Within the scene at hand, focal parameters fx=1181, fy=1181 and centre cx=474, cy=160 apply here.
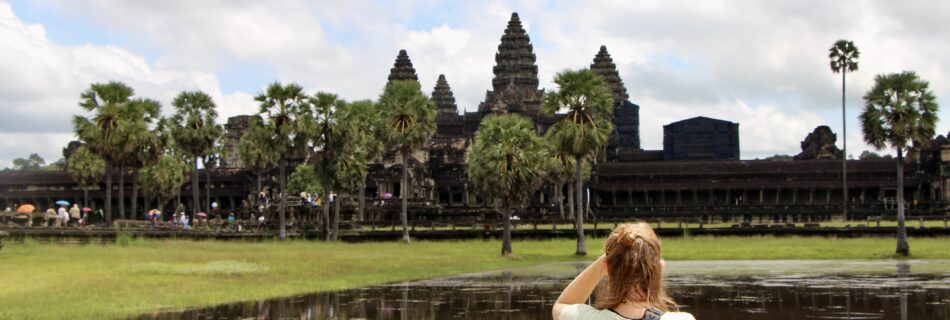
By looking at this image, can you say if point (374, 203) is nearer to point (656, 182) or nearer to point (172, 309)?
point (656, 182)

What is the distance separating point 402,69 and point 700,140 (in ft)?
126

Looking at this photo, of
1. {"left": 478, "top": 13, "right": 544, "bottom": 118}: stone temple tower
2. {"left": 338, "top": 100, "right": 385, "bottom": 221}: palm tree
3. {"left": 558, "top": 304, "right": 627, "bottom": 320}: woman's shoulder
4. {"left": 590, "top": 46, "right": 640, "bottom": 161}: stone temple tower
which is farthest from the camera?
{"left": 590, "top": 46, "right": 640, "bottom": 161}: stone temple tower

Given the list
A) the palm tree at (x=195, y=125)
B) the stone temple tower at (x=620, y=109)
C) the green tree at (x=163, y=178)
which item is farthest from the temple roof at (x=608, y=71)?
the palm tree at (x=195, y=125)

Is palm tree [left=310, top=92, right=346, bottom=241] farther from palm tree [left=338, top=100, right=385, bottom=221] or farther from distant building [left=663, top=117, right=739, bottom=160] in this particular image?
distant building [left=663, top=117, right=739, bottom=160]

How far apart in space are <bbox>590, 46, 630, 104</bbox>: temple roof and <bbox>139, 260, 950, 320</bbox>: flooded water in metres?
117

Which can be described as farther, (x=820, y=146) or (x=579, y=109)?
(x=820, y=146)

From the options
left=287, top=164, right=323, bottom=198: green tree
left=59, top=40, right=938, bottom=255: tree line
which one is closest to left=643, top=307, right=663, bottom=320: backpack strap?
left=59, top=40, right=938, bottom=255: tree line

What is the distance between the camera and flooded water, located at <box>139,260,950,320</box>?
2441 cm

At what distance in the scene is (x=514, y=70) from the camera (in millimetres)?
137250

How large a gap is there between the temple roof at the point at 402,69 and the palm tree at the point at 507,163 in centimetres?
9732

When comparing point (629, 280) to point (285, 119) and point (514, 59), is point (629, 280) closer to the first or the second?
point (285, 119)

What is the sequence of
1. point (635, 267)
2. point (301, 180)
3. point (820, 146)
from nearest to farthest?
point (635, 267)
point (301, 180)
point (820, 146)

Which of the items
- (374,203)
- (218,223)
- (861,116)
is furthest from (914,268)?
(374,203)

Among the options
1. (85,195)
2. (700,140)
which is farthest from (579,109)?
(700,140)
